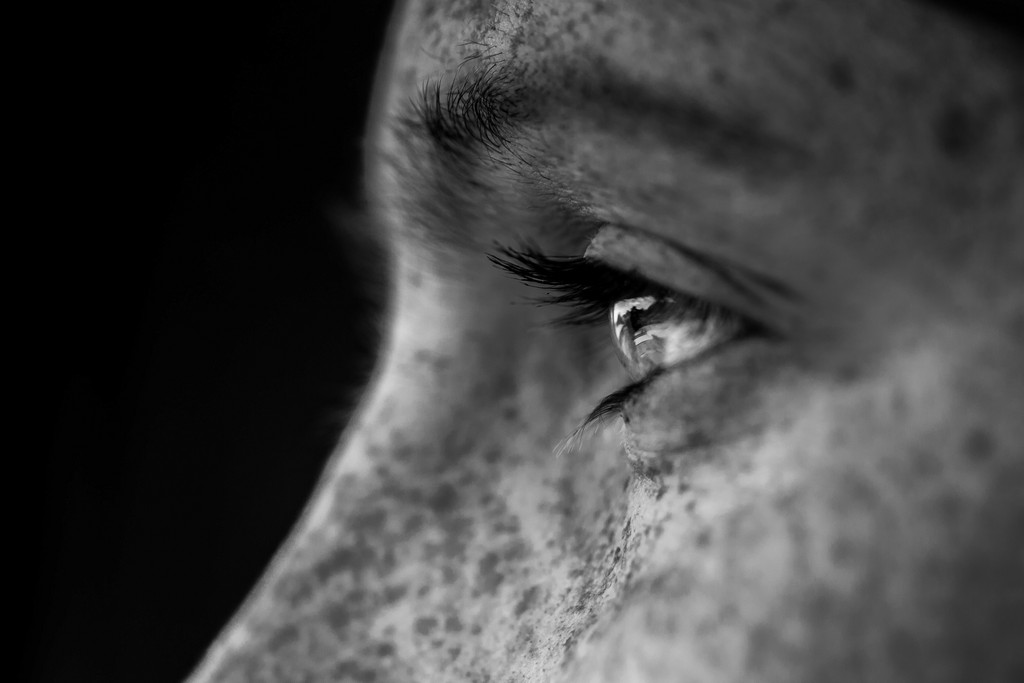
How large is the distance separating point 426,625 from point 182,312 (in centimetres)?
74

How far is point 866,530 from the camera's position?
0.80 feet

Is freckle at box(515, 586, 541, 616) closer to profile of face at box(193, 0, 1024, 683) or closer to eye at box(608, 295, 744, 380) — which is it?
profile of face at box(193, 0, 1024, 683)

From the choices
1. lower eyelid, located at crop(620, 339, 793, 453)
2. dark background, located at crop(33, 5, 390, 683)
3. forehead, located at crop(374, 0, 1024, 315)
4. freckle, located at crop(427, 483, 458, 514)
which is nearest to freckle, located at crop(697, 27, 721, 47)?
forehead, located at crop(374, 0, 1024, 315)

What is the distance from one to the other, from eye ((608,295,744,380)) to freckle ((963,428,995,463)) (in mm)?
83

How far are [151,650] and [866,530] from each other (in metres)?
1.15

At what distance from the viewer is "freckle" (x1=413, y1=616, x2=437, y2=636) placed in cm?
51

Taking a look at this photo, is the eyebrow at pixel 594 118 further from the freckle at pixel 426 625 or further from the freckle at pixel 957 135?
the freckle at pixel 426 625

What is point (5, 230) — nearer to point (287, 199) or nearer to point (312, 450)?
point (287, 199)

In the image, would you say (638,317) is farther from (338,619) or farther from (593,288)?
(338,619)

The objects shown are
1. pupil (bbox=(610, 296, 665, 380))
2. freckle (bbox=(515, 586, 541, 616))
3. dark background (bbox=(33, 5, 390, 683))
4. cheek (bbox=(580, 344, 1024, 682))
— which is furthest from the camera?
dark background (bbox=(33, 5, 390, 683))

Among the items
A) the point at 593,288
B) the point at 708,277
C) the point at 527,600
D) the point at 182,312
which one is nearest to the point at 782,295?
the point at 708,277

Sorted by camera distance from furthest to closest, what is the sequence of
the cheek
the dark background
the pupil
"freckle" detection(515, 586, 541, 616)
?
the dark background → "freckle" detection(515, 586, 541, 616) → the pupil → the cheek

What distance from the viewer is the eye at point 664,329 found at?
30 centimetres

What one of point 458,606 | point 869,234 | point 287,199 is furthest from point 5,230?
point 869,234
